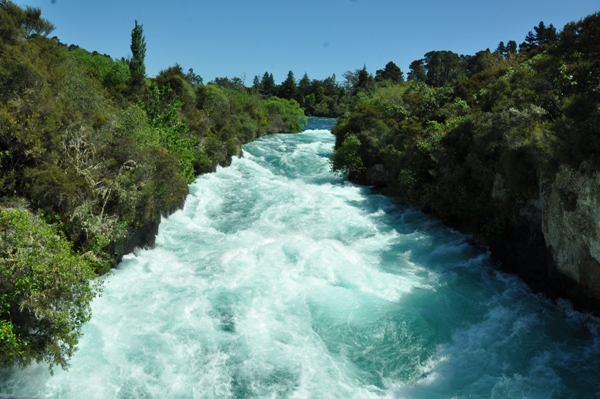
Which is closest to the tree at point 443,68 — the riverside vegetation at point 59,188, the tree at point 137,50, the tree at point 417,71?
the tree at point 417,71

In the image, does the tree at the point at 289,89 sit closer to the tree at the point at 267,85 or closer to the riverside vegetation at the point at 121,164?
the tree at the point at 267,85

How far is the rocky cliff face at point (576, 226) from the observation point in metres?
11.3

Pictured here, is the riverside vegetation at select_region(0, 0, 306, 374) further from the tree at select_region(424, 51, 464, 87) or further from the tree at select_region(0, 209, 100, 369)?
the tree at select_region(424, 51, 464, 87)

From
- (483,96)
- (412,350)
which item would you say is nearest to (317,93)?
(483,96)

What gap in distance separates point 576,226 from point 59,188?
592 inches

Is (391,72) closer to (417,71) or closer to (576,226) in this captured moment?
(417,71)

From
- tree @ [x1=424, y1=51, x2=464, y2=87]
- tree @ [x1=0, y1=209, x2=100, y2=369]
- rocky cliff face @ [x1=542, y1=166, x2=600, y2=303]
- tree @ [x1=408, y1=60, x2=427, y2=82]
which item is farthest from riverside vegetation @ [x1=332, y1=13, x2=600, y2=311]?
tree @ [x1=408, y1=60, x2=427, y2=82]

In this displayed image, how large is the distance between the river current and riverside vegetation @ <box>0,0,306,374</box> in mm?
1186

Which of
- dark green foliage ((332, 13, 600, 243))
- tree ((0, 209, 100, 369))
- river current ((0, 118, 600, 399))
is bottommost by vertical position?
river current ((0, 118, 600, 399))

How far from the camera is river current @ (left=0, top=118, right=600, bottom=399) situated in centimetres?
957

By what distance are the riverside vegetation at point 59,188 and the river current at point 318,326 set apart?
119cm

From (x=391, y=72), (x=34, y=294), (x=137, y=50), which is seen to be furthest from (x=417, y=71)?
(x=34, y=294)

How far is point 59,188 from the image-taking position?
40.6 feet

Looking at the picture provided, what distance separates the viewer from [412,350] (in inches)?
439
